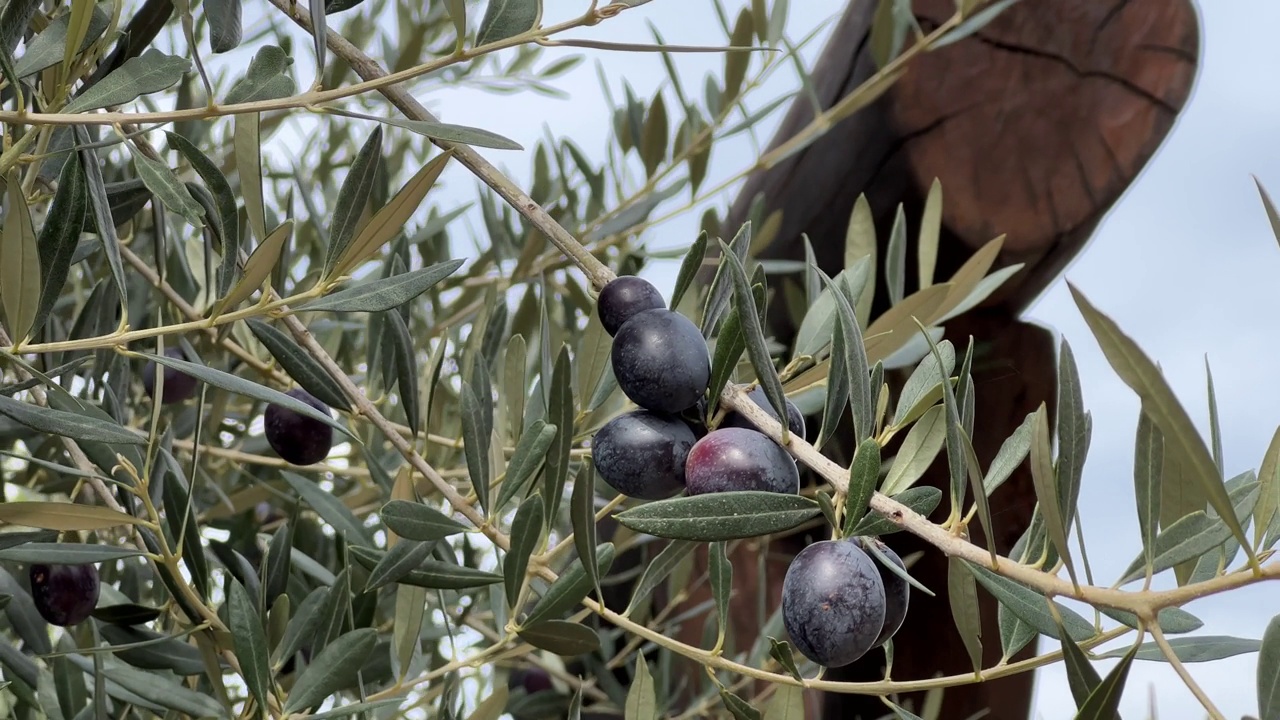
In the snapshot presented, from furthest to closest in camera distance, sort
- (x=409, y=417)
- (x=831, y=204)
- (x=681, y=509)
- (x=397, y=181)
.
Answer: (x=397, y=181)
(x=831, y=204)
(x=409, y=417)
(x=681, y=509)

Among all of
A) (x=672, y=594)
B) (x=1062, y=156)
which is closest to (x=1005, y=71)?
(x=1062, y=156)

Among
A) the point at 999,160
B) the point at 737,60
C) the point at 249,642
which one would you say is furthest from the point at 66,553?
the point at 999,160

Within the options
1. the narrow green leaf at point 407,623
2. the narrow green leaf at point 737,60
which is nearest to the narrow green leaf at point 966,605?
Result: the narrow green leaf at point 407,623

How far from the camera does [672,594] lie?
3.21 feet

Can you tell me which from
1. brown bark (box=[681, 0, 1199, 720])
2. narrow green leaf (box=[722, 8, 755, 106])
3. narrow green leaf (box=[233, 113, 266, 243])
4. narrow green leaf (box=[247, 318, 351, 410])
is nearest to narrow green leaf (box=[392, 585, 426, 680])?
narrow green leaf (box=[247, 318, 351, 410])

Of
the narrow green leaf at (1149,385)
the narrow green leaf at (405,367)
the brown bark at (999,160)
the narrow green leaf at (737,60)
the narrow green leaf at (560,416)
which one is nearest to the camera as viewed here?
the narrow green leaf at (1149,385)

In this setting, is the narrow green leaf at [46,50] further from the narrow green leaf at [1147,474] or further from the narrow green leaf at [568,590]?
the narrow green leaf at [1147,474]

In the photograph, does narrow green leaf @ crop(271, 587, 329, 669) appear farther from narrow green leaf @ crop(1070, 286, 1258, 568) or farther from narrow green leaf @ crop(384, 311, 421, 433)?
narrow green leaf @ crop(1070, 286, 1258, 568)

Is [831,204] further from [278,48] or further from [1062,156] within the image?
[278,48]

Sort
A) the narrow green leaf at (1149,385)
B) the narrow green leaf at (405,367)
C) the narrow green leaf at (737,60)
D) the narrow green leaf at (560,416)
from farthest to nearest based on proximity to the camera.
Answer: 1. the narrow green leaf at (737,60)
2. the narrow green leaf at (405,367)
3. the narrow green leaf at (560,416)
4. the narrow green leaf at (1149,385)

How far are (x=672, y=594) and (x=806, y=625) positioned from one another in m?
0.61

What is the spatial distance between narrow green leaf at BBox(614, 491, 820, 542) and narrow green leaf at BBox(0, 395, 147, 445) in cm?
22

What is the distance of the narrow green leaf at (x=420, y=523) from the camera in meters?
0.47

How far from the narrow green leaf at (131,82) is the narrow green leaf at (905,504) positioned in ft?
1.08
